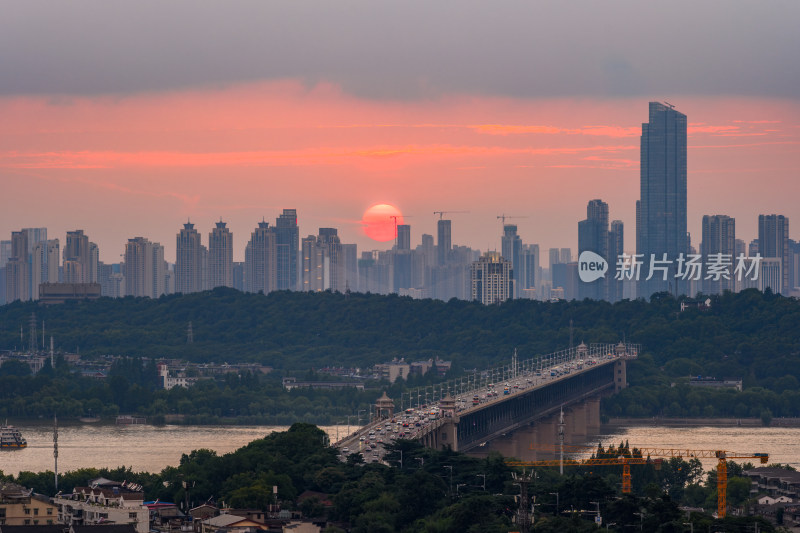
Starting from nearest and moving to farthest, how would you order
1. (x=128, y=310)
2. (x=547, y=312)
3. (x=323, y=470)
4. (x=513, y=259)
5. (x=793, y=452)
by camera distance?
1. (x=323, y=470)
2. (x=793, y=452)
3. (x=547, y=312)
4. (x=128, y=310)
5. (x=513, y=259)

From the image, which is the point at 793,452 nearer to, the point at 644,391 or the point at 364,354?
the point at 644,391

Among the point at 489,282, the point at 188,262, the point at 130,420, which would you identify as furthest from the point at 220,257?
the point at 130,420

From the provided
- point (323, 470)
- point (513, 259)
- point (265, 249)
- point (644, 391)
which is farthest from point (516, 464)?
point (513, 259)

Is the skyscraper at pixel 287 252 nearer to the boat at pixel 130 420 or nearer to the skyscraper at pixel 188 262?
the skyscraper at pixel 188 262

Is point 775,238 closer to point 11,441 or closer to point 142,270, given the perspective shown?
point 142,270

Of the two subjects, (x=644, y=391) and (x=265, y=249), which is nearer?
(x=644, y=391)

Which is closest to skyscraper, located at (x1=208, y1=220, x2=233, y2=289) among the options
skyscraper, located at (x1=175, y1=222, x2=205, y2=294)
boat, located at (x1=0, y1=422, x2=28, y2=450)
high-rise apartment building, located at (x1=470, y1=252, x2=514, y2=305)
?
skyscraper, located at (x1=175, y1=222, x2=205, y2=294)

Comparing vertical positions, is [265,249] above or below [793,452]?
above

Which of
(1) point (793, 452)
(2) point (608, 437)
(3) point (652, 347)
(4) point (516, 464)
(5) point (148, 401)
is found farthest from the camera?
(3) point (652, 347)
